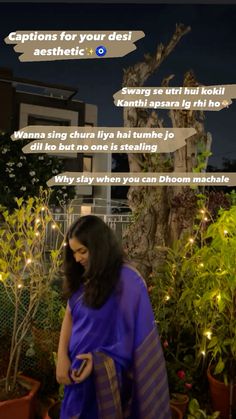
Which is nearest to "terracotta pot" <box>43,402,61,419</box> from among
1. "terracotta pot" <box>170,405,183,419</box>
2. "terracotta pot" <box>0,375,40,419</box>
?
"terracotta pot" <box>0,375,40,419</box>

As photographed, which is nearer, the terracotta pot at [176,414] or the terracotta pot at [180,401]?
the terracotta pot at [176,414]

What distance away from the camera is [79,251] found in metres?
1.35

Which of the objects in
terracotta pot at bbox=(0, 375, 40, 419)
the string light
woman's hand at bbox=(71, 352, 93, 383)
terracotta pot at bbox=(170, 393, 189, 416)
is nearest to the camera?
woman's hand at bbox=(71, 352, 93, 383)

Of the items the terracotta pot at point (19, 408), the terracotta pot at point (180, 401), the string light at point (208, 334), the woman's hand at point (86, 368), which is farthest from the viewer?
the string light at point (208, 334)

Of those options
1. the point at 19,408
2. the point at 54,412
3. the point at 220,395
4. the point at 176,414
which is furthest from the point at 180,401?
the point at 19,408

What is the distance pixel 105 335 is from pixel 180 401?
104 centimetres

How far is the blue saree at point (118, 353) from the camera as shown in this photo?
1322 millimetres

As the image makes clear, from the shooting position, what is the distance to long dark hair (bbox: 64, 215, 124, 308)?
4.30ft

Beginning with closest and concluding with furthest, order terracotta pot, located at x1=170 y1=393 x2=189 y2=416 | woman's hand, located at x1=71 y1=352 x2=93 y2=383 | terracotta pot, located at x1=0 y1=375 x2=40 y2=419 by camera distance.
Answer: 1. woman's hand, located at x1=71 y1=352 x2=93 y2=383
2. terracotta pot, located at x1=0 y1=375 x2=40 y2=419
3. terracotta pot, located at x1=170 y1=393 x2=189 y2=416

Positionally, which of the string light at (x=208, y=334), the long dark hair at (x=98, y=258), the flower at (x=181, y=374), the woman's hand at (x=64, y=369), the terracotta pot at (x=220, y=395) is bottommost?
the terracotta pot at (x=220, y=395)

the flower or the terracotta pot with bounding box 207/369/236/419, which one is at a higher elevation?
the flower

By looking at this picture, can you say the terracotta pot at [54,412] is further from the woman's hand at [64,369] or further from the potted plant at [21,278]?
the woman's hand at [64,369]

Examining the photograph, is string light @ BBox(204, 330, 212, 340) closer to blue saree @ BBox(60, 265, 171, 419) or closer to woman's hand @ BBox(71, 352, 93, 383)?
blue saree @ BBox(60, 265, 171, 419)

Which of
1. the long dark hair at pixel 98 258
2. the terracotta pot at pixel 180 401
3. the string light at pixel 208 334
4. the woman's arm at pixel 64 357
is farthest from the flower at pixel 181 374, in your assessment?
the long dark hair at pixel 98 258
